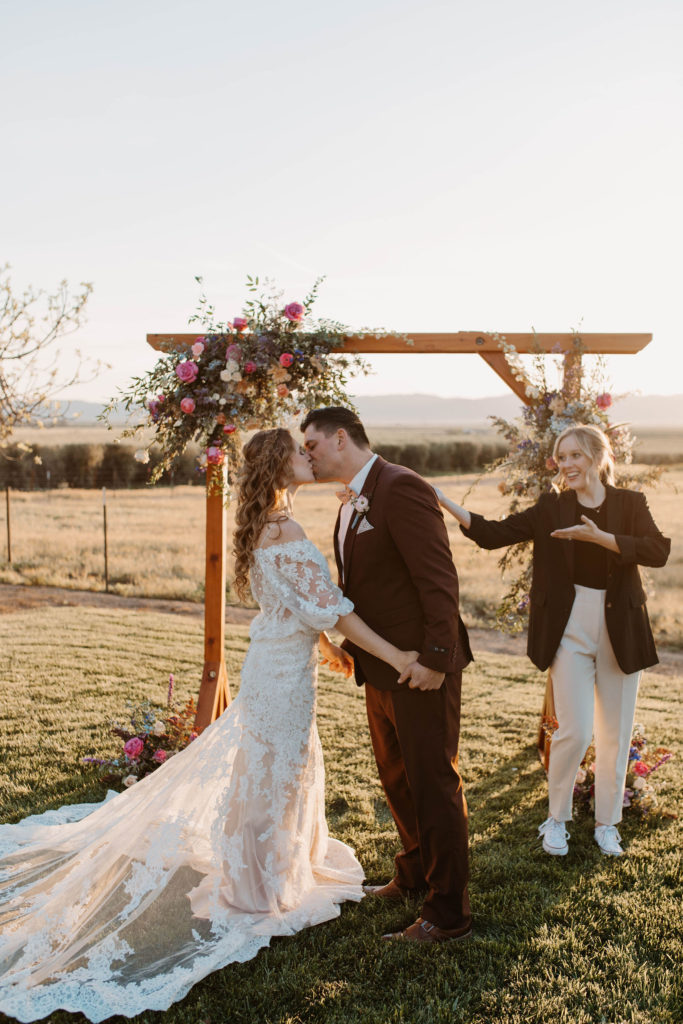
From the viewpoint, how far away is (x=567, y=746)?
4516 millimetres

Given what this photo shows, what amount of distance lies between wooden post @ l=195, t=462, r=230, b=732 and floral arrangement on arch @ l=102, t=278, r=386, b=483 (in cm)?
45

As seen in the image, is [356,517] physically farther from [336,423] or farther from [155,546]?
[155,546]

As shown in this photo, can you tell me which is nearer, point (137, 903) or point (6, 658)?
point (137, 903)

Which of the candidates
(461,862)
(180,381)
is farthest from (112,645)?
(461,862)

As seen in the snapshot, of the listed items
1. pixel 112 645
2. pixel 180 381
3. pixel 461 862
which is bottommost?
pixel 112 645

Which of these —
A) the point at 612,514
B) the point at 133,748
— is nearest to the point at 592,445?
the point at 612,514

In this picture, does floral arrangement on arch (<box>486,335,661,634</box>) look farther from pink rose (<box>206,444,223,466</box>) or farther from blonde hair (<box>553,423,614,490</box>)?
pink rose (<box>206,444,223,466</box>)

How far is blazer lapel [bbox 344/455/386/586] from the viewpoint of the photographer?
11.9 feet

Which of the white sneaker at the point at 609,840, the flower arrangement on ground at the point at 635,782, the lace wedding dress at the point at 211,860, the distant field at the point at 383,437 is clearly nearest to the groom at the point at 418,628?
the lace wedding dress at the point at 211,860

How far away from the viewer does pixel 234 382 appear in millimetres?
5082

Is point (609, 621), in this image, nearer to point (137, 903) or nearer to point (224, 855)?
point (224, 855)

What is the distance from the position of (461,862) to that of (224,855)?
1089 millimetres

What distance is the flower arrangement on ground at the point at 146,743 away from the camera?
17.5ft

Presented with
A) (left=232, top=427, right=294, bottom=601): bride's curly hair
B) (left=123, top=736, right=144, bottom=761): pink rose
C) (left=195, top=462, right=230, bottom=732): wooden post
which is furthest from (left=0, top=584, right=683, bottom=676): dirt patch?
(left=232, top=427, right=294, bottom=601): bride's curly hair
